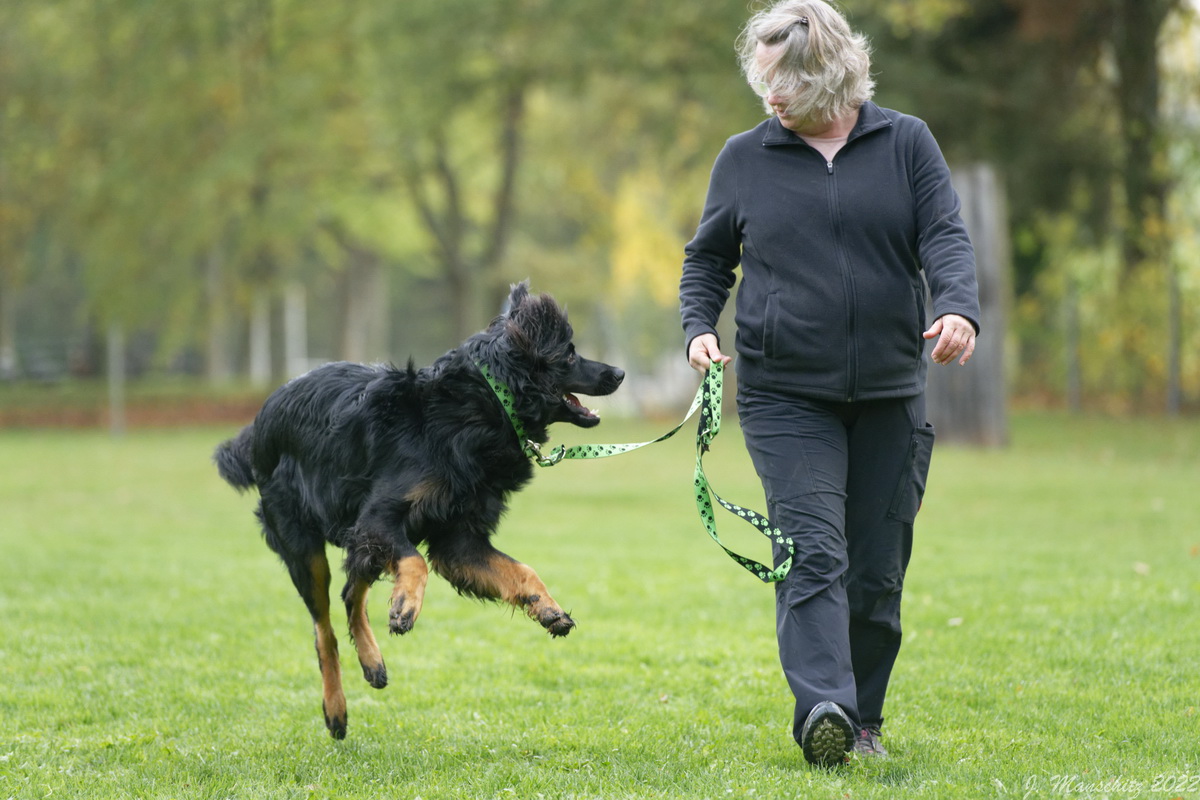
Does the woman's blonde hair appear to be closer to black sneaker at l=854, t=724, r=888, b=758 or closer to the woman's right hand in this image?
the woman's right hand

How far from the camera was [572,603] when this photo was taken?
23.6 ft

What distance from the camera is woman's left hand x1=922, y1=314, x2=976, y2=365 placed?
11.9ft

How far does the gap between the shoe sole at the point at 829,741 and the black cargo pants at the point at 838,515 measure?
55 mm

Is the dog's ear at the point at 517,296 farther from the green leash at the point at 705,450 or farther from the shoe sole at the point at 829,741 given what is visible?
the shoe sole at the point at 829,741

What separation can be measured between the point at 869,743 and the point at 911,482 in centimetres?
87

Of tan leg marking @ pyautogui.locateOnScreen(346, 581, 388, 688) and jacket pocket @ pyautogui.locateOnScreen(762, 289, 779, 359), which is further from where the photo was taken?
tan leg marking @ pyautogui.locateOnScreen(346, 581, 388, 688)

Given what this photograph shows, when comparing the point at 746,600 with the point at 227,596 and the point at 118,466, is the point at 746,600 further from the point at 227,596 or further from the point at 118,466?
the point at 118,466

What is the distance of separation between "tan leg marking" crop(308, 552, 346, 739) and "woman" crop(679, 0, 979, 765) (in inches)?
67.8

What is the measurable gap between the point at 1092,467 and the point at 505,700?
10519 millimetres

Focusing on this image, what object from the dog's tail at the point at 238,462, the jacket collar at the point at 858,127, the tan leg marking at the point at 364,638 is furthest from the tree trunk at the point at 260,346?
the jacket collar at the point at 858,127

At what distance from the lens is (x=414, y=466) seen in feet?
14.2

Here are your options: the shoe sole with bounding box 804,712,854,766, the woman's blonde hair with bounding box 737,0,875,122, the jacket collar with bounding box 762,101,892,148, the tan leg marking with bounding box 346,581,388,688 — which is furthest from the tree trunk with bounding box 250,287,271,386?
the shoe sole with bounding box 804,712,854,766

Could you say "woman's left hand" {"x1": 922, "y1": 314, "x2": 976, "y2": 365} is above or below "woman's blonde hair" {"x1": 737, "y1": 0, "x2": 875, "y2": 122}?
below

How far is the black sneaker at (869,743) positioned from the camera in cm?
400
